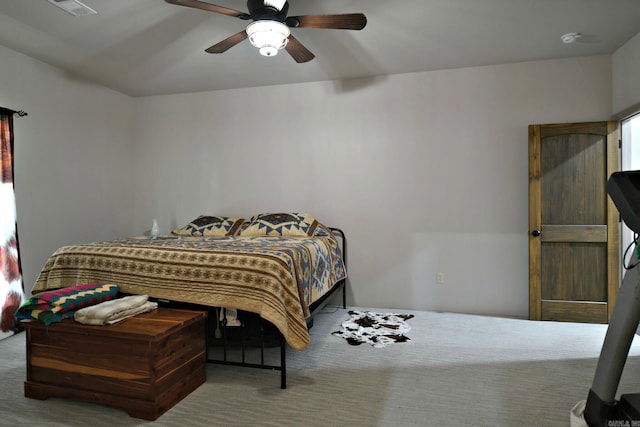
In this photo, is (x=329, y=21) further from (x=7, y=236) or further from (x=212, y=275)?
(x=7, y=236)

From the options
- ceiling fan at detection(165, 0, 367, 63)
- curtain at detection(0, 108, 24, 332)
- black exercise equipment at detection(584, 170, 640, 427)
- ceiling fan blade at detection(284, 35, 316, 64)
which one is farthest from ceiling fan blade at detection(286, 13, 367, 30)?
curtain at detection(0, 108, 24, 332)

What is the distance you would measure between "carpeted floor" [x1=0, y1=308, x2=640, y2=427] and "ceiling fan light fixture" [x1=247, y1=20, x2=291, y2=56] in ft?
7.24

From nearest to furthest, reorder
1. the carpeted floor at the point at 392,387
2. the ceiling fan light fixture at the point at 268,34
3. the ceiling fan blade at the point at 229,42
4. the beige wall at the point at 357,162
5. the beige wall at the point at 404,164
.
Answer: the carpeted floor at the point at 392,387 < the ceiling fan light fixture at the point at 268,34 < the ceiling fan blade at the point at 229,42 < the beige wall at the point at 357,162 < the beige wall at the point at 404,164

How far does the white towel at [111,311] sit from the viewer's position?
7.10 ft

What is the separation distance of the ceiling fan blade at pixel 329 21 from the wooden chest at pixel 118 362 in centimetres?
200

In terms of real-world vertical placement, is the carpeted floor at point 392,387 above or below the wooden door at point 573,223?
below

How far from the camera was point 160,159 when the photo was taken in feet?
16.8

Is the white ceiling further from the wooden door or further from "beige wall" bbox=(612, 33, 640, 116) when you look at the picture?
the wooden door

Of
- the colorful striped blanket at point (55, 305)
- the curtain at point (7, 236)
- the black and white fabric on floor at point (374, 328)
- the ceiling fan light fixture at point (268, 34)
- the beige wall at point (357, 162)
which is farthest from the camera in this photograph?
the beige wall at point (357, 162)

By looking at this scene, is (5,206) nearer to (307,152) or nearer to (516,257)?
(307,152)

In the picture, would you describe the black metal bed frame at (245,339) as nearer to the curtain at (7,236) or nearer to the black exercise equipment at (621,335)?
the black exercise equipment at (621,335)

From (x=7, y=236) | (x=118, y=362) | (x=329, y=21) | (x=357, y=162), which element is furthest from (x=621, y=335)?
(x=7, y=236)

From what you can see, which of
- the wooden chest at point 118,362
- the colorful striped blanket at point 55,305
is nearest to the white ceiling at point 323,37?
the colorful striped blanket at point 55,305

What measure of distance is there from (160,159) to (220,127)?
0.94 m
